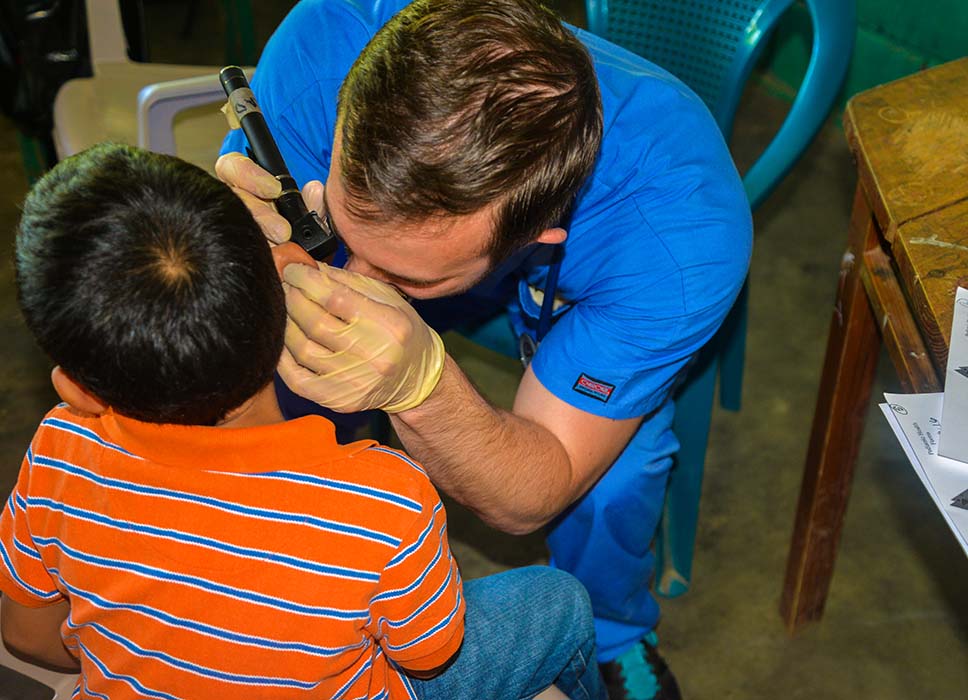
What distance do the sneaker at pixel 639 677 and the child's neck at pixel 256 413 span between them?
0.97m

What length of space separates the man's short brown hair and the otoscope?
0.08 meters

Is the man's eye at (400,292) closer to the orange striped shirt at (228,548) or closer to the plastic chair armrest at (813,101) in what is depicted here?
the orange striped shirt at (228,548)

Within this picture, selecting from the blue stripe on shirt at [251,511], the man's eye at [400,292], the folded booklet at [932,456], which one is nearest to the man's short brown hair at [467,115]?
the man's eye at [400,292]

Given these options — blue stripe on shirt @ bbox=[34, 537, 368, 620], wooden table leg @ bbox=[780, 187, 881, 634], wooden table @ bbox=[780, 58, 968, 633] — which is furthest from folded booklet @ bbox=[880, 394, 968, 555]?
blue stripe on shirt @ bbox=[34, 537, 368, 620]

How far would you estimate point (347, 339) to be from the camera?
1033 millimetres

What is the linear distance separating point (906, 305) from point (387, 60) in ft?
2.50

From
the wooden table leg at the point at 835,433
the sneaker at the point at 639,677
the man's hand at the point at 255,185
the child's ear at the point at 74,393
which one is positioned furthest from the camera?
the sneaker at the point at 639,677

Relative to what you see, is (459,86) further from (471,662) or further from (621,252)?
(471,662)

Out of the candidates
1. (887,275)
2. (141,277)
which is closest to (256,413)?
(141,277)

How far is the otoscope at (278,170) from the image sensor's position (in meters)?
1.13

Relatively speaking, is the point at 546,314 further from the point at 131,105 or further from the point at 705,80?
the point at 131,105

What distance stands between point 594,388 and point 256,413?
51 cm

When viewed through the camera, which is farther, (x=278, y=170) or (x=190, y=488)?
(x=278, y=170)

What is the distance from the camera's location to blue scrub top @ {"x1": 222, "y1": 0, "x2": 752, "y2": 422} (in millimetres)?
1247
